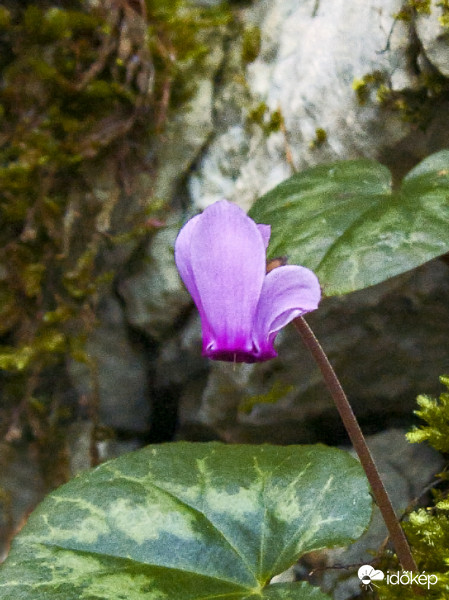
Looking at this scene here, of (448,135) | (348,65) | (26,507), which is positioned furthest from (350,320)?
(26,507)

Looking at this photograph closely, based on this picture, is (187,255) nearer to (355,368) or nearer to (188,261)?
(188,261)

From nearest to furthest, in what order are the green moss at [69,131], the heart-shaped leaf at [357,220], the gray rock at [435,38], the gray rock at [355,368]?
the heart-shaped leaf at [357,220]
the gray rock at [435,38]
the gray rock at [355,368]
the green moss at [69,131]

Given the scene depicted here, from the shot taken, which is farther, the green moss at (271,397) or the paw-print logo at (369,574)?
the green moss at (271,397)

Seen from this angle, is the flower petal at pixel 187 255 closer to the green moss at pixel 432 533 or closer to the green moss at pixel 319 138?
the green moss at pixel 432 533

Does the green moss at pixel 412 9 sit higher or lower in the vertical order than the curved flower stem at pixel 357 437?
higher

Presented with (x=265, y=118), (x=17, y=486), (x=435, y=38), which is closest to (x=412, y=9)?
(x=435, y=38)

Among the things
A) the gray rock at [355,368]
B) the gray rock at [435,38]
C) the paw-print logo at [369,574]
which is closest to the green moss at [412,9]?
the gray rock at [435,38]

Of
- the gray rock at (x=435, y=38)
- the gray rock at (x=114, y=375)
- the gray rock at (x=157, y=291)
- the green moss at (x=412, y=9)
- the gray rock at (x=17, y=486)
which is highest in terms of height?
the green moss at (x=412, y=9)
